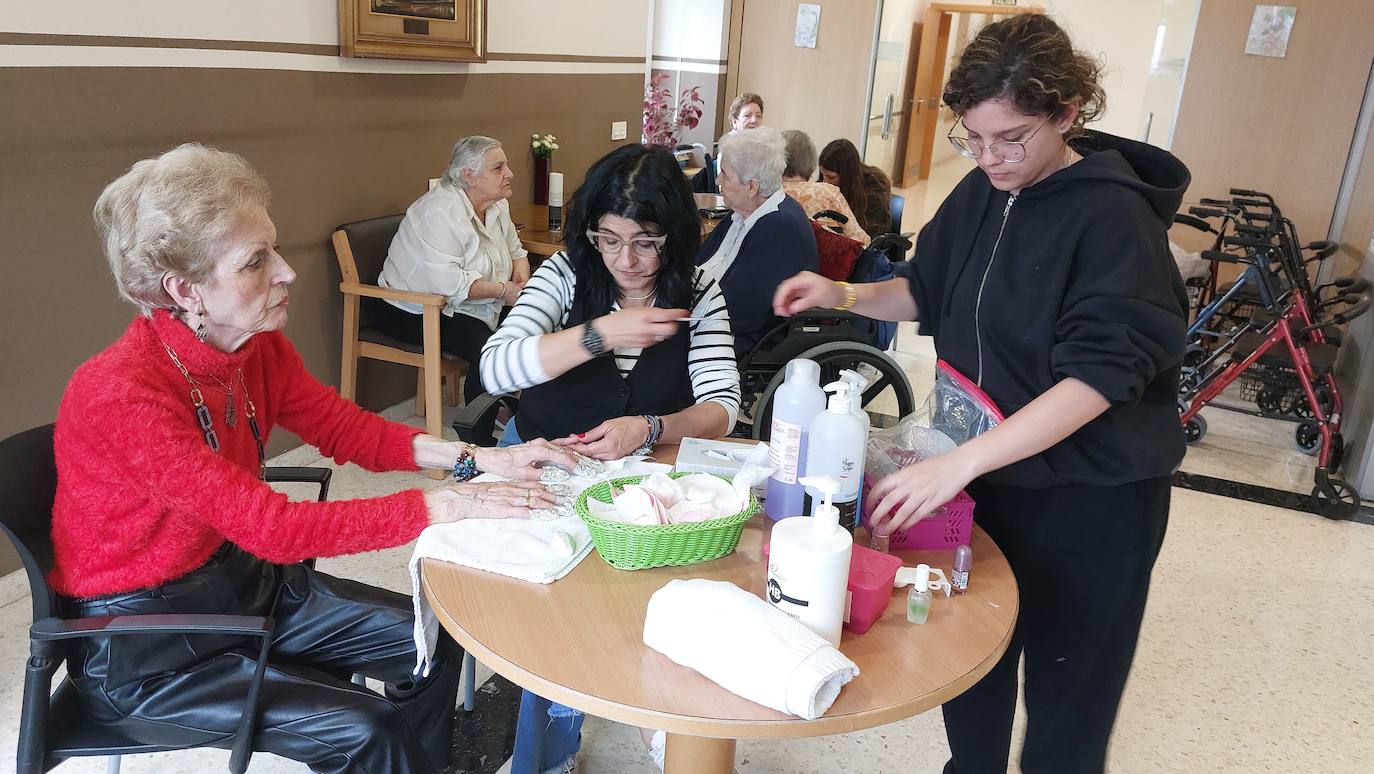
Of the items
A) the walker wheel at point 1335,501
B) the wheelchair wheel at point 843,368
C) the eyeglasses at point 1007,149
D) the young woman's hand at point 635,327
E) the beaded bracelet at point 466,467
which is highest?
the eyeglasses at point 1007,149

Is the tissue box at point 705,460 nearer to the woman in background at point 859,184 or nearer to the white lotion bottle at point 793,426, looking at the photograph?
the white lotion bottle at point 793,426

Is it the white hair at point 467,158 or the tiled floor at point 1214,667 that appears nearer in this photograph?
the tiled floor at point 1214,667

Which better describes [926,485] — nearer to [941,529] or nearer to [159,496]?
[941,529]

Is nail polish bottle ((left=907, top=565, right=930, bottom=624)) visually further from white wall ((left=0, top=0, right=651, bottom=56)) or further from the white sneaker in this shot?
white wall ((left=0, top=0, right=651, bottom=56))

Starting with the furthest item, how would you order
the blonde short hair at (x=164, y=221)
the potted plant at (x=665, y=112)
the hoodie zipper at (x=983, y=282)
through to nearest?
1. the potted plant at (x=665, y=112)
2. the hoodie zipper at (x=983, y=282)
3. the blonde short hair at (x=164, y=221)

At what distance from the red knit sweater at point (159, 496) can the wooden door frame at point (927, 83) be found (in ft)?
31.0

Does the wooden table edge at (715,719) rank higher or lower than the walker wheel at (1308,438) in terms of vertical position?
higher

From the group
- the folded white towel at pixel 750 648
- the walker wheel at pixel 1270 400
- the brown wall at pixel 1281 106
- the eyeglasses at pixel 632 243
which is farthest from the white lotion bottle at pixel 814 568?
the brown wall at pixel 1281 106

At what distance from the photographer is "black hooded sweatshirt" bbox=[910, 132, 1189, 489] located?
51.3 inches

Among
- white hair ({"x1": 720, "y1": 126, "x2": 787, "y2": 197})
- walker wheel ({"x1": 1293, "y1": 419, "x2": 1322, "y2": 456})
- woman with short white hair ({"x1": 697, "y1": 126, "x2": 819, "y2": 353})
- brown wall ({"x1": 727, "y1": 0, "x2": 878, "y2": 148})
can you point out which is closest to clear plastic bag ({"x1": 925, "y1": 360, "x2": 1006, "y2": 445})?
woman with short white hair ({"x1": 697, "y1": 126, "x2": 819, "y2": 353})

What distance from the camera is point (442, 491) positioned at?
146 cm

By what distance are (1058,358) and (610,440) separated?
0.73 meters

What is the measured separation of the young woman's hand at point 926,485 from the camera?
1321 millimetres

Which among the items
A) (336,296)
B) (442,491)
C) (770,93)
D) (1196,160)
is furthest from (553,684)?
(770,93)
